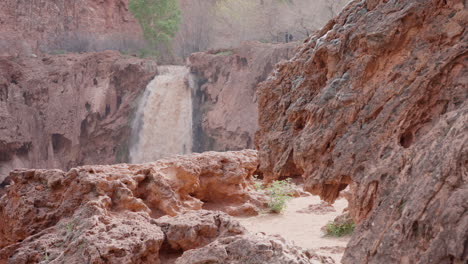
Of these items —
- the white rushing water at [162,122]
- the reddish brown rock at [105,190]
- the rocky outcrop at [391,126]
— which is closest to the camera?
the rocky outcrop at [391,126]

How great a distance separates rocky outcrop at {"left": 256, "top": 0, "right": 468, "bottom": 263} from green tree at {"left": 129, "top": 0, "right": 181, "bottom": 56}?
84.6 feet

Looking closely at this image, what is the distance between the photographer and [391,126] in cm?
291

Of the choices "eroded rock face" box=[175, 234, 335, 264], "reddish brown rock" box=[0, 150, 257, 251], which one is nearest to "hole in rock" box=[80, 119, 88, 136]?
"reddish brown rock" box=[0, 150, 257, 251]

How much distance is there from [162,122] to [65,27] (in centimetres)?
1144

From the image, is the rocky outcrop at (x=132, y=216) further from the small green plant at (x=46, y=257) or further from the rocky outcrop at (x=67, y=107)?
the rocky outcrop at (x=67, y=107)

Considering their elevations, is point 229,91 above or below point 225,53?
below


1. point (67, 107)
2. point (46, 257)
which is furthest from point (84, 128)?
point (46, 257)

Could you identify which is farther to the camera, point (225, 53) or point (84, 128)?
point (225, 53)

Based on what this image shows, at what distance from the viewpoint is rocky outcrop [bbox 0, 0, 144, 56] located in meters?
25.8

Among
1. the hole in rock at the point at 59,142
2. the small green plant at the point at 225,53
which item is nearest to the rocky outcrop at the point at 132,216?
the small green plant at the point at 225,53

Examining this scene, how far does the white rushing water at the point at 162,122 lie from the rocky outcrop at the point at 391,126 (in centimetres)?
1944

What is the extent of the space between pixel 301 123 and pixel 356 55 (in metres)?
0.86

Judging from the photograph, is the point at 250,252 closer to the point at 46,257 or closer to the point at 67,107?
the point at 46,257

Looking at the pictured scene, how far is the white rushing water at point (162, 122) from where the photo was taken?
75.7 ft
